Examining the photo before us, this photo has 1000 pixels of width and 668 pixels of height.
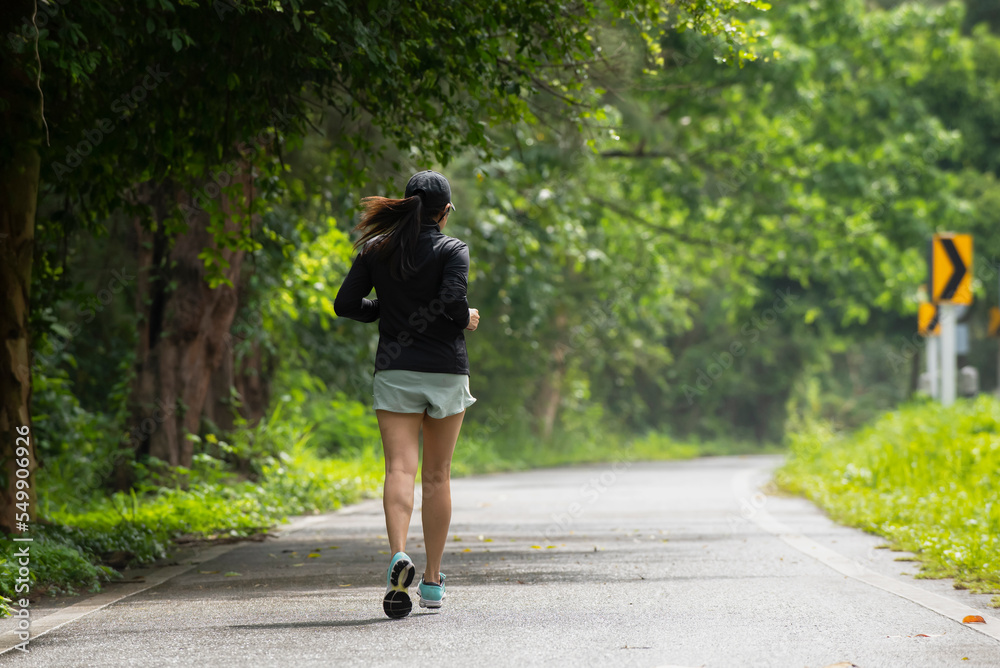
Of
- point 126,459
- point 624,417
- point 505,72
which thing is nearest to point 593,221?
point 126,459

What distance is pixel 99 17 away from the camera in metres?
6.20

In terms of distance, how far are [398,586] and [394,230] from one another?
1.57 meters

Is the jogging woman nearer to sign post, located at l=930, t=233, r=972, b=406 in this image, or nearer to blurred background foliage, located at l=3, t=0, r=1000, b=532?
blurred background foliage, located at l=3, t=0, r=1000, b=532

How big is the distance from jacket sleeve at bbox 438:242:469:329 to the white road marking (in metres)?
2.47

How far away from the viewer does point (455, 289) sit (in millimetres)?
5398

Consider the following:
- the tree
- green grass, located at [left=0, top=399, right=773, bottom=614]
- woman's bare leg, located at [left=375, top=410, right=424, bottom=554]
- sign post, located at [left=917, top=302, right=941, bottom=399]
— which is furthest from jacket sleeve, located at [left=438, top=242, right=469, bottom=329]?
sign post, located at [left=917, top=302, right=941, bottom=399]

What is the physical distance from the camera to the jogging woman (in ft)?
17.8

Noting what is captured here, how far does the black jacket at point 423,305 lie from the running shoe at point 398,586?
2.77ft

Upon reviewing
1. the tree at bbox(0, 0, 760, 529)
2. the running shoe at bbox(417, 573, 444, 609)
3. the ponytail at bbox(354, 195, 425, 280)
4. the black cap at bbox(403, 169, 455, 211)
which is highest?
the tree at bbox(0, 0, 760, 529)

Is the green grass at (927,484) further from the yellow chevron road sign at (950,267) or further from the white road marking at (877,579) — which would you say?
the yellow chevron road sign at (950,267)

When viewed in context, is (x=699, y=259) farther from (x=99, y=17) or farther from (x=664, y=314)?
(x=99, y=17)

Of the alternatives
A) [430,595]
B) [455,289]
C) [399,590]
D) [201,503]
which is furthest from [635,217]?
[399,590]

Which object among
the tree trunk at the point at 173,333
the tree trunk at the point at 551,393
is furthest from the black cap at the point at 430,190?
the tree trunk at the point at 551,393

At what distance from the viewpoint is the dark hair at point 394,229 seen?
548 centimetres
